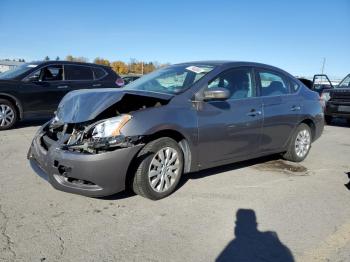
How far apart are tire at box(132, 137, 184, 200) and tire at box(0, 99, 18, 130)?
5705 mm

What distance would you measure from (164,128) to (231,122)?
1.12 meters

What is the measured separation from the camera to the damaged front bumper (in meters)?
3.65

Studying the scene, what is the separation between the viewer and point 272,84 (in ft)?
18.7

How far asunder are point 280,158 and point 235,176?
1.63m

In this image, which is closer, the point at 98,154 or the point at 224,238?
the point at 224,238

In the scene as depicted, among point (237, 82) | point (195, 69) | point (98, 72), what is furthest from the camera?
point (98, 72)

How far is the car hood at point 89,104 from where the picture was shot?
3.94m

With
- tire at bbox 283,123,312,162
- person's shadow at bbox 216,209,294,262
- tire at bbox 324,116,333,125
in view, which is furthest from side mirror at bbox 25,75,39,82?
tire at bbox 324,116,333,125

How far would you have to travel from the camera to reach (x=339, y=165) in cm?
639

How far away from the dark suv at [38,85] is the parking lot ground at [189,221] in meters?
3.73

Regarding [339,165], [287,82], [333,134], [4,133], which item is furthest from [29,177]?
[333,134]

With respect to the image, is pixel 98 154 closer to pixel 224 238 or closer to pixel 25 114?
pixel 224 238

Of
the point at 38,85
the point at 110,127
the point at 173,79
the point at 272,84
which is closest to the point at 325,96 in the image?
the point at 272,84

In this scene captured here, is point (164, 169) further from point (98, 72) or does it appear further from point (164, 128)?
point (98, 72)
